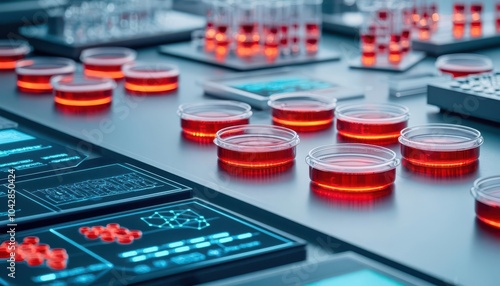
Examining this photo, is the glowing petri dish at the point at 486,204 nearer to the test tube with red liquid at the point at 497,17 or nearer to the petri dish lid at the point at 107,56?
the petri dish lid at the point at 107,56

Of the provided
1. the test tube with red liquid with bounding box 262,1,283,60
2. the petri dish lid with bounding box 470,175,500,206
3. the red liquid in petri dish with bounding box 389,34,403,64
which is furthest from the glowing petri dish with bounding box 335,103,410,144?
the test tube with red liquid with bounding box 262,1,283,60

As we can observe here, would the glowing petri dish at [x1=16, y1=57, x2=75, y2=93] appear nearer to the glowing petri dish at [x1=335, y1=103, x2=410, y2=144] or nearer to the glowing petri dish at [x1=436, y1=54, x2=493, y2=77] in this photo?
the glowing petri dish at [x1=335, y1=103, x2=410, y2=144]

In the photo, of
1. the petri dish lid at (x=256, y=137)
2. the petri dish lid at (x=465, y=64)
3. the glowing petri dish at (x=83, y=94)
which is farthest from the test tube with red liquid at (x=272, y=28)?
the petri dish lid at (x=256, y=137)

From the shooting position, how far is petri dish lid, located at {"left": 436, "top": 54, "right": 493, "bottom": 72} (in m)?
2.30

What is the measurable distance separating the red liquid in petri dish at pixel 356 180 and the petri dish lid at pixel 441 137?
13 centimetres

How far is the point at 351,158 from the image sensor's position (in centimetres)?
161

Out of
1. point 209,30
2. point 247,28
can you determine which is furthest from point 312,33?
point 209,30

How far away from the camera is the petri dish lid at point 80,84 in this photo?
2170 mm

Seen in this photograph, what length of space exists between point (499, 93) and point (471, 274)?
2.72ft

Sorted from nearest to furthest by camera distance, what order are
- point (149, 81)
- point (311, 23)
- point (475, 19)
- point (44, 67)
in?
1. point (149, 81)
2. point (44, 67)
3. point (311, 23)
4. point (475, 19)

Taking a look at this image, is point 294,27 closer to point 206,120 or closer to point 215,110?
point 215,110

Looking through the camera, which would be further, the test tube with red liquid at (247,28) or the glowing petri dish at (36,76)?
the test tube with red liquid at (247,28)

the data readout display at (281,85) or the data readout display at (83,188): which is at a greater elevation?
the data readout display at (281,85)

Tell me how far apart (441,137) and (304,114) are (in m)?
0.30
